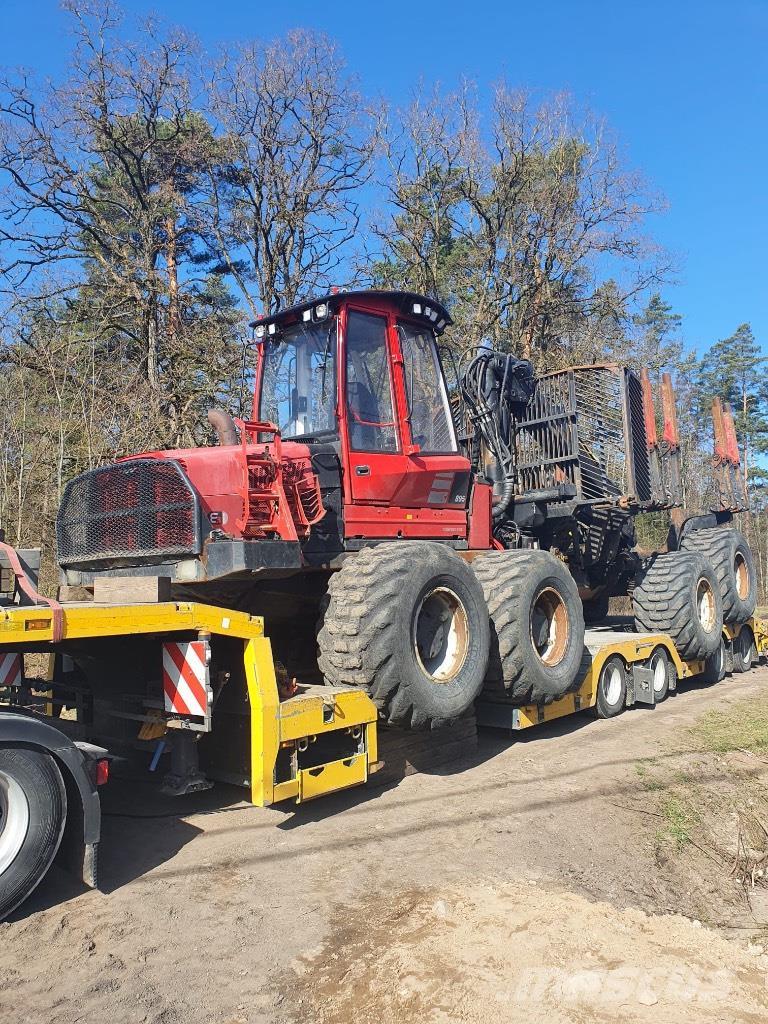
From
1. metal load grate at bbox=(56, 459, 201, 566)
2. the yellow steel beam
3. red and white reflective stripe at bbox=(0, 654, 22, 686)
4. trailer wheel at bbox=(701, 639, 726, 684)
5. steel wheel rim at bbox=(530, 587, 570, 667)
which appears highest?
metal load grate at bbox=(56, 459, 201, 566)

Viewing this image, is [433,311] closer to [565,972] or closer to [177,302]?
[565,972]

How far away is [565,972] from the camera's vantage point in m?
3.59

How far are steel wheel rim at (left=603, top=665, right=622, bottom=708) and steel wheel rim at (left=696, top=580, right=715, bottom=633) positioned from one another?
2.51 m

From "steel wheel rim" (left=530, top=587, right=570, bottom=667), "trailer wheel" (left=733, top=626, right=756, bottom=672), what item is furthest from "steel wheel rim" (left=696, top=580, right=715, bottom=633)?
"steel wheel rim" (left=530, top=587, right=570, bottom=667)

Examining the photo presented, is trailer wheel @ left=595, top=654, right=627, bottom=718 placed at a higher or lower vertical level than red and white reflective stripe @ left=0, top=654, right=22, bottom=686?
lower

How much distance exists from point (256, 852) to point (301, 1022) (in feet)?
6.38

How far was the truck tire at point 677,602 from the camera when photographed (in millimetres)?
10812

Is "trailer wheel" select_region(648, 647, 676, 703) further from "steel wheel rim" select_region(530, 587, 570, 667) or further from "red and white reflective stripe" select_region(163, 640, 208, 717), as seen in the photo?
"red and white reflective stripe" select_region(163, 640, 208, 717)

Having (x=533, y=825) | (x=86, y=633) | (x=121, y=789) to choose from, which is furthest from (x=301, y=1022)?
(x=121, y=789)

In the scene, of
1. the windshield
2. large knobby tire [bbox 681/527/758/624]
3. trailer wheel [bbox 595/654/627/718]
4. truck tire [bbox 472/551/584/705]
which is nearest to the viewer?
the windshield

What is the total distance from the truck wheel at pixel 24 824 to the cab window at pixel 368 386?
11.4 ft

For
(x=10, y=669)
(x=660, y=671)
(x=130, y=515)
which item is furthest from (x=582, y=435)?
(x=10, y=669)

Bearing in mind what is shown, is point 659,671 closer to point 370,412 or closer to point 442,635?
point 442,635

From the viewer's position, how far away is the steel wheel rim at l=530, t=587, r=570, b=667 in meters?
7.94
